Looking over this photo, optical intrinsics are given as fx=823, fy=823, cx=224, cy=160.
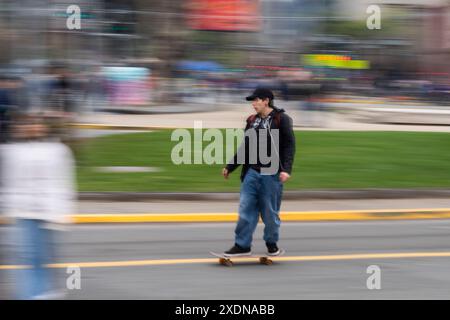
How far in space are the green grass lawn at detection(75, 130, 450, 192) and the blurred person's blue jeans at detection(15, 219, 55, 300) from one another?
5419 millimetres

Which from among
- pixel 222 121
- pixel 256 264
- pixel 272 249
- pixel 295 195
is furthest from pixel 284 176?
pixel 222 121

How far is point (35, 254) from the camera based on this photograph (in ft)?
20.0

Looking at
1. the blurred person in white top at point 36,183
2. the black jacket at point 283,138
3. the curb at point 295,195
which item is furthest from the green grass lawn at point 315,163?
the blurred person in white top at point 36,183

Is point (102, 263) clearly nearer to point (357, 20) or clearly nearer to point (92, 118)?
point (92, 118)

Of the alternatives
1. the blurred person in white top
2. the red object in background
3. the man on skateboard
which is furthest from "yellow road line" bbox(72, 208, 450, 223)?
the red object in background

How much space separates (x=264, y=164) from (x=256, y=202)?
38cm

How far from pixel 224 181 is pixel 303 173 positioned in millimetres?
1387

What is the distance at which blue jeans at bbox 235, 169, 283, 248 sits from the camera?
7742 mm

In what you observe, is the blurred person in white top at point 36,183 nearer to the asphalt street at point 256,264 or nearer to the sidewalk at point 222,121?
the asphalt street at point 256,264

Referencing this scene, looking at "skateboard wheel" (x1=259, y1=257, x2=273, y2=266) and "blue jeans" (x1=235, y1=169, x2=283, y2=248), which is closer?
"blue jeans" (x1=235, y1=169, x2=283, y2=248)

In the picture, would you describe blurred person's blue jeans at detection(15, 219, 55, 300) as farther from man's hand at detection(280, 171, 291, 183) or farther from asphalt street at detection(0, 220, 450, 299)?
man's hand at detection(280, 171, 291, 183)

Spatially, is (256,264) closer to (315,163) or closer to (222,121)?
(315,163)

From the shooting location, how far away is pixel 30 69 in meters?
16.6

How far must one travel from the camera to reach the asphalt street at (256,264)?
22.6 feet
